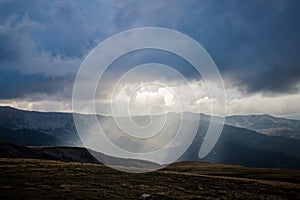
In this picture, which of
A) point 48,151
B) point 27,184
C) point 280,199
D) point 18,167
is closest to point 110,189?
point 27,184

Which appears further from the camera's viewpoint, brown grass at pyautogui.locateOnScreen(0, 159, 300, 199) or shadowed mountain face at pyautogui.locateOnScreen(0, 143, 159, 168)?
shadowed mountain face at pyautogui.locateOnScreen(0, 143, 159, 168)

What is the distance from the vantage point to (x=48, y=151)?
166125mm

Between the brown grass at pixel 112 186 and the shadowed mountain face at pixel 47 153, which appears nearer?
the brown grass at pixel 112 186

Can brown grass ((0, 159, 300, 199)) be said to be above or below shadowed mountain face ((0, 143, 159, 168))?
below

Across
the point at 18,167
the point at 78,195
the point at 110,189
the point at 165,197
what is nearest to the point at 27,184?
the point at 78,195

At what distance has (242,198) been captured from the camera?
40500 mm

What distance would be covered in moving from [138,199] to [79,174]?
1724 cm

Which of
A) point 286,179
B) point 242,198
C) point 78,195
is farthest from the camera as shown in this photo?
point 286,179

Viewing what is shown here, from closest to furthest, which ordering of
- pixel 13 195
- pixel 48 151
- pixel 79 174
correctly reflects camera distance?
pixel 13 195, pixel 79 174, pixel 48 151

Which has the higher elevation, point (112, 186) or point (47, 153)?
point (47, 153)

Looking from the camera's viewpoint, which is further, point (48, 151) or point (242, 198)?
point (48, 151)

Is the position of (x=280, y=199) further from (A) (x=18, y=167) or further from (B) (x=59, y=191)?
(A) (x=18, y=167)

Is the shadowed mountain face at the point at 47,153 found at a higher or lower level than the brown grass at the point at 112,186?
higher

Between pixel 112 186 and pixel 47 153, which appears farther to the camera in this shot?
pixel 47 153
